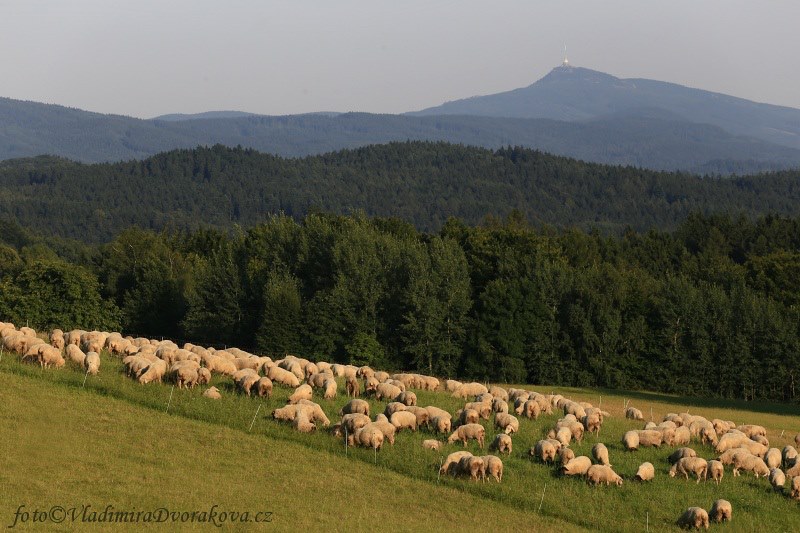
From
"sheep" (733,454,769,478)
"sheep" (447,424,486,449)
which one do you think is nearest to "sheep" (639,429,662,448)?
"sheep" (733,454,769,478)

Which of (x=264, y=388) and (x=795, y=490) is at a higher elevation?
(x=795, y=490)

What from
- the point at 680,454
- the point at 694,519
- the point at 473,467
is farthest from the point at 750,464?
the point at 473,467

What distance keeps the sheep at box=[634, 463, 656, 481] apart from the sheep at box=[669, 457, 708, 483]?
116cm

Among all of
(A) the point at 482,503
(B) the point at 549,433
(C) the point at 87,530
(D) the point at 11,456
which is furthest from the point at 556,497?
(D) the point at 11,456

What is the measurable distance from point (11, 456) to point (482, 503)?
12.6 metres

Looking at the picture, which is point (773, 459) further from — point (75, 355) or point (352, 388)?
point (75, 355)

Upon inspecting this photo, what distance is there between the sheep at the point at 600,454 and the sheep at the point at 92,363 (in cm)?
1781

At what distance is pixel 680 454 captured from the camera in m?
32.9

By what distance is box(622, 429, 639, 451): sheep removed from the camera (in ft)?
114

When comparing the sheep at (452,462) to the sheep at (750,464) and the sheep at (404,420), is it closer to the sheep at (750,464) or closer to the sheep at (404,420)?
the sheep at (404,420)

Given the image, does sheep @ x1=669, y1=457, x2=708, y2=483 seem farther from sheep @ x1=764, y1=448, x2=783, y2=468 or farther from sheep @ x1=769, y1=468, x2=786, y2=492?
sheep @ x1=764, y1=448, x2=783, y2=468

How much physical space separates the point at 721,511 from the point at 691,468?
3999 millimetres

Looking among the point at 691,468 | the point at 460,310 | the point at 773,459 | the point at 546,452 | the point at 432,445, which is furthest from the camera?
the point at 460,310

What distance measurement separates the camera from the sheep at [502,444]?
3272 cm
